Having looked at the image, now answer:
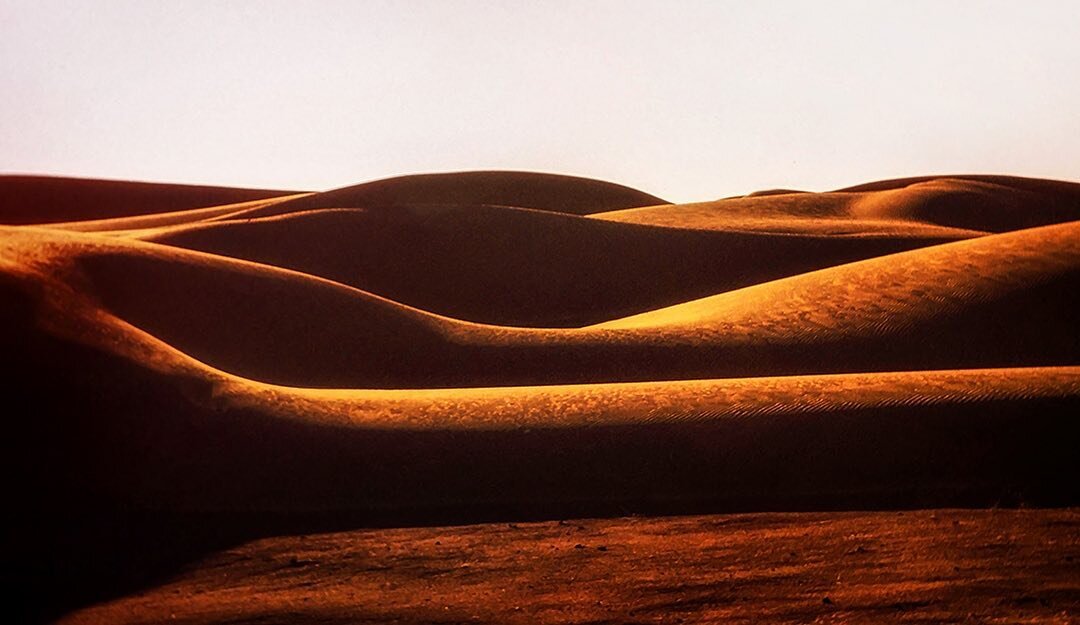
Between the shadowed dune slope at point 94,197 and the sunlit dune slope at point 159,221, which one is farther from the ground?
the shadowed dune slope at point 94,197

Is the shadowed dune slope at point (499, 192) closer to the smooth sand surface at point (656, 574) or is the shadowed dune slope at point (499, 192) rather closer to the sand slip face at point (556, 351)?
the sand slip face at point (556, 351)

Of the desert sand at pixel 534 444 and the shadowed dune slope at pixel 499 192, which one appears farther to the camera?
the shadowed dune slope at pixel 499 192

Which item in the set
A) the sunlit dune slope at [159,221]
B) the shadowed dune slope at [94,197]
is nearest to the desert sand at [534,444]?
the sunlit dune slope at [159,221]

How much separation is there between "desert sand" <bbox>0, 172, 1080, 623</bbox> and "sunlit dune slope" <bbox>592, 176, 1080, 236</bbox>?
667 inches

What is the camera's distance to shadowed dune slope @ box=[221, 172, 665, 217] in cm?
5194

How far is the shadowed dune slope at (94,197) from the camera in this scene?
8094 cm

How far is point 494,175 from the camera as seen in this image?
66500mm

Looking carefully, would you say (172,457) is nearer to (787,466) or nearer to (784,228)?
(787,466)

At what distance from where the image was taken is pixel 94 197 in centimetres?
8488

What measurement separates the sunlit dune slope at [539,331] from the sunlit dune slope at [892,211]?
1761cm

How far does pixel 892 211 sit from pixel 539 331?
34.4 m

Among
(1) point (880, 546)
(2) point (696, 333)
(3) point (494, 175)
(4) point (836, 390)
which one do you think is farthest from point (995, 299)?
(3) point (494, 175)

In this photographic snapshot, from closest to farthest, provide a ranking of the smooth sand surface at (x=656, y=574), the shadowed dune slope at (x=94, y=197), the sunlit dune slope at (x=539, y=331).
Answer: the smooth sand surface at (x=656, y=574) < the sunlit dune slope at (x=539, y=331) < the shadowed dune slope at (x=94, y=197)

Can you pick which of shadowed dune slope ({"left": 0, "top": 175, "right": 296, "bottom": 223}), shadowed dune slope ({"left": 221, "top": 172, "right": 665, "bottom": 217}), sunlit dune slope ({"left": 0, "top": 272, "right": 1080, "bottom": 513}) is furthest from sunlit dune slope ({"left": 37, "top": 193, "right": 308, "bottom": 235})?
sunlit dune slope ({"left": 0, "top": 272, "right": 1080, "bottom": 513})
